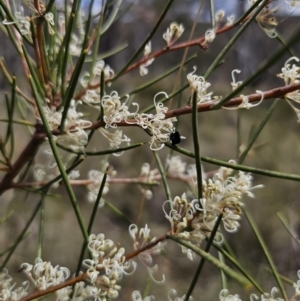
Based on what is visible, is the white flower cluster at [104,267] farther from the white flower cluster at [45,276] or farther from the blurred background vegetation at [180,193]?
the blurred background vegetation at [180,193]

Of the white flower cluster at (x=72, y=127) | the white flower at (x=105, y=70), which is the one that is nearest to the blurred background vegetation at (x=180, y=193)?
the white flower at (x=105, y=70)

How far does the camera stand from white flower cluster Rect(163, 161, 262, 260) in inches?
7.4

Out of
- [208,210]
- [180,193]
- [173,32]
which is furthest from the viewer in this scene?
[180,193]

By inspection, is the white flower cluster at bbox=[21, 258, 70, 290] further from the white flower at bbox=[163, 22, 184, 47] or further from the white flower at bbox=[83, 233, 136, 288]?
the white flower at bbox=[163, 22, 184, 47]

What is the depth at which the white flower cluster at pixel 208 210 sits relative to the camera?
7.4 inches

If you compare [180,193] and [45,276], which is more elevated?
[180,193]

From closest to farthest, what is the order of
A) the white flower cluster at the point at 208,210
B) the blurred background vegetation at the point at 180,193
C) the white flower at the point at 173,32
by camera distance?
1. the white flower cluster at the point at 208,210
2. the white flower at the point at 173,32
3. the blurred background vegetation at the point at 180,193

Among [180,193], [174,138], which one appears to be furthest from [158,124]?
[180,193]

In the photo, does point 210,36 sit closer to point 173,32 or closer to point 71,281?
point 173,32

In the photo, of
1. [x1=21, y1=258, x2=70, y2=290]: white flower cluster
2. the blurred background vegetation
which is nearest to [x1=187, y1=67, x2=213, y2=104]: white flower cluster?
[x1=21, y1=258, x2=70, y2=290]: white flower cluster

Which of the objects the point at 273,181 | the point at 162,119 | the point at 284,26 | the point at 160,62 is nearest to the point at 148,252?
the point at 162,119

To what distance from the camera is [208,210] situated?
186 millimetres

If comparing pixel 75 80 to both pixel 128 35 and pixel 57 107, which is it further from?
pixel 128 35

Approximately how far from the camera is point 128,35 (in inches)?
105
